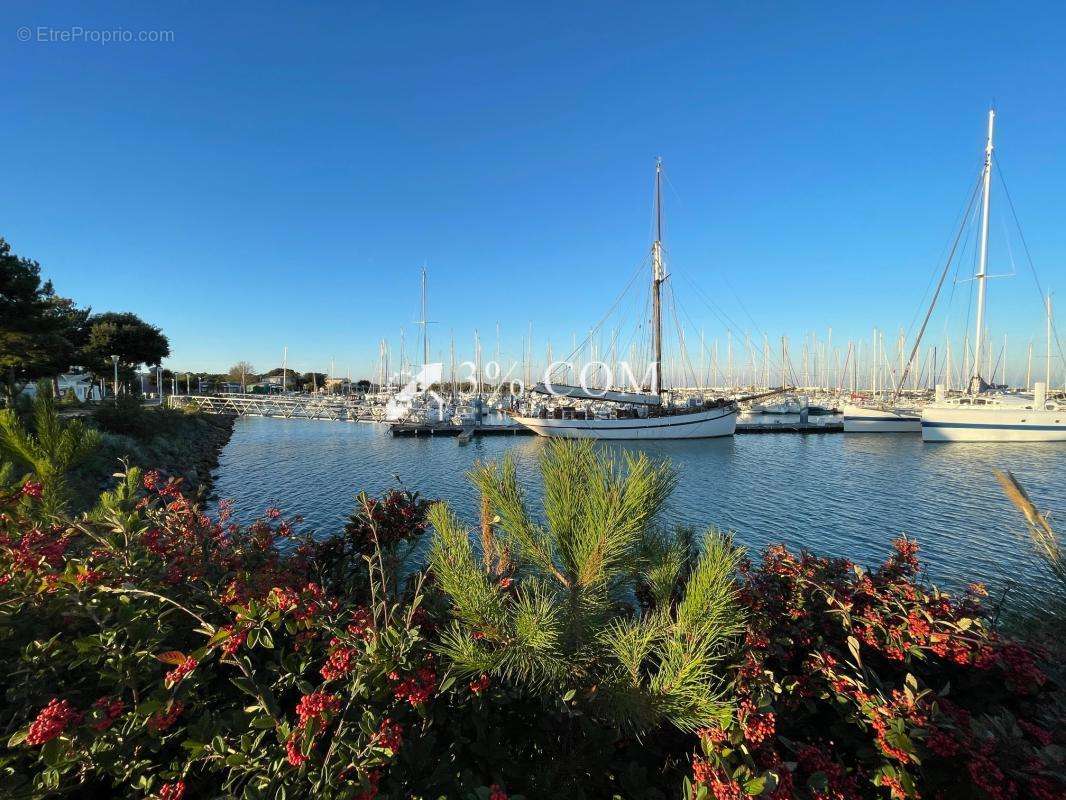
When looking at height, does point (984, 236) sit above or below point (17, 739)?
above

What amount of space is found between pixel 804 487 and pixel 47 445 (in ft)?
67.7

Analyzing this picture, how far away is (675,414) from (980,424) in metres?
20.2

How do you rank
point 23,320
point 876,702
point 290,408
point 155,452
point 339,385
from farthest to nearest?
point 339,385, point 290,408, point 155,452, point 23,320, point 876,702

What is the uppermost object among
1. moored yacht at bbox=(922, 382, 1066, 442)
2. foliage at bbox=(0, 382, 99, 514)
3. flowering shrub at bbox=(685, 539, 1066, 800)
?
foliage at bbox=(0, 382, 99, 514)

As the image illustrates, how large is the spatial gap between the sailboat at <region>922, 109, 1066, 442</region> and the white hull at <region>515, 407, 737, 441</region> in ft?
45.3

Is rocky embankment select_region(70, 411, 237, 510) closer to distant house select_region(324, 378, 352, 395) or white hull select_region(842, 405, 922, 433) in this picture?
white hull select_region(842, 405, 922, 433)

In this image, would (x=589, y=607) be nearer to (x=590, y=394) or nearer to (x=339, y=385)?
(x=590, y=394)

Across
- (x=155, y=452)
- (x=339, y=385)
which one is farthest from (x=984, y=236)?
(x=339, y=385)

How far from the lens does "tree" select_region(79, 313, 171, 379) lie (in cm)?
3473

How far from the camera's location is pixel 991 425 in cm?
2986

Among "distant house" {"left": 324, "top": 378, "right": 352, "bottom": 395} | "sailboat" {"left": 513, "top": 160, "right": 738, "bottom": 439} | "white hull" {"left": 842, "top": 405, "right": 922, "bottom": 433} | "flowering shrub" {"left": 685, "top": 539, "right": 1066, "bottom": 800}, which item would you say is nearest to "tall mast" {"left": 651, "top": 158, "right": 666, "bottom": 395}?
"sailboat" {"left": 513, "top": 160, "right": 738, "bottom": 439}

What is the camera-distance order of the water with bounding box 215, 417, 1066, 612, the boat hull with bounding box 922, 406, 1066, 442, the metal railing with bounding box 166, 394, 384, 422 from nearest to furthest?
1. the water with bounding box 215, 417, 1066, 612
2. the boat hull with bounding box 922, 406, 1066, 442
3. the metal railing with bounding box 166, 394, 384, 422

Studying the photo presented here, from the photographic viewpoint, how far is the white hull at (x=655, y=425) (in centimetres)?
3381

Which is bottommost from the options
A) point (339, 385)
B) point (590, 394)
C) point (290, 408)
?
point (290, 408)
